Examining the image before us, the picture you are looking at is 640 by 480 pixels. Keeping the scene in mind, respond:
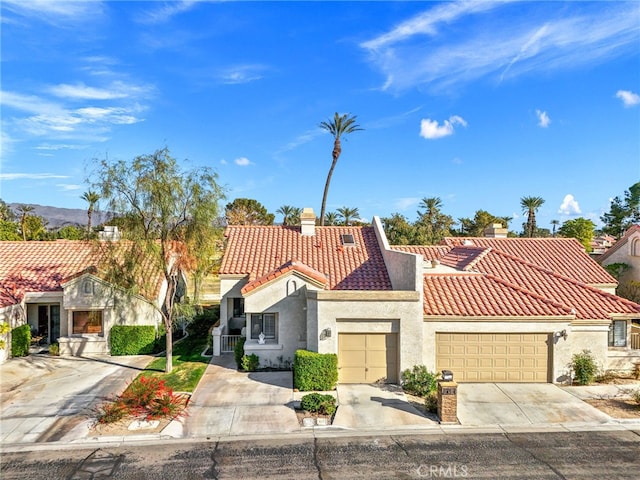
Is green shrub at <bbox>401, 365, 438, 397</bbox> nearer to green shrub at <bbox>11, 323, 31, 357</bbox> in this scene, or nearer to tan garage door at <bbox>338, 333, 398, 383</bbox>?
tan garage door at <bbox>338, 333, 398, 383</bbox>

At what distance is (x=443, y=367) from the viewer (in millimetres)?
16594

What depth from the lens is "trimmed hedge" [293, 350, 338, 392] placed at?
15578 millimetres

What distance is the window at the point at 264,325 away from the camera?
1886 centimetres

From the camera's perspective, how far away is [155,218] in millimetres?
16406

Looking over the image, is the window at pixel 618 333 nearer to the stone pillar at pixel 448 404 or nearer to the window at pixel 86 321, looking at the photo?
the stone pillar at pixel 448 404

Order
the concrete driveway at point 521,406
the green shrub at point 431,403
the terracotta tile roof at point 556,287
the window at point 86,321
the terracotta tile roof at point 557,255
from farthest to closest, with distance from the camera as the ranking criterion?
the terracotta tile roof at point 557,255
the window at point 86,321
the terracotta tile roof at point 556,287
the green shrub at point 431,403
the concrete driveway at point 521,406

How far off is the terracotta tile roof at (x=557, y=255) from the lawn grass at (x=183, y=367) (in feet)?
61.5

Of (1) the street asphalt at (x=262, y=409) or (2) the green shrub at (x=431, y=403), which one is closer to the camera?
(1) the street asphalt at (x=262, y=409)

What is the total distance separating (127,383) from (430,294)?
13342mm

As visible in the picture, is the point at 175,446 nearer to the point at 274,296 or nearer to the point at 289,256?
the point at 274,296

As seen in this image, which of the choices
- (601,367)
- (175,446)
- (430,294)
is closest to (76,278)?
(175,446)

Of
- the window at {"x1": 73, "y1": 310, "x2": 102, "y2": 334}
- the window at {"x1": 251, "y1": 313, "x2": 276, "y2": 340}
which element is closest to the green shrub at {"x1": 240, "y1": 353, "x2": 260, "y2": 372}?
the window at {"x1": 251, "y1": 313, "x2": 276, "y2": 340}

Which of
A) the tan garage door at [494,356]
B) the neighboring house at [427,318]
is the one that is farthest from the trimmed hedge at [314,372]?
the tan garage door at [494,356]

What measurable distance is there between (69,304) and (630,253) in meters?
38.9
